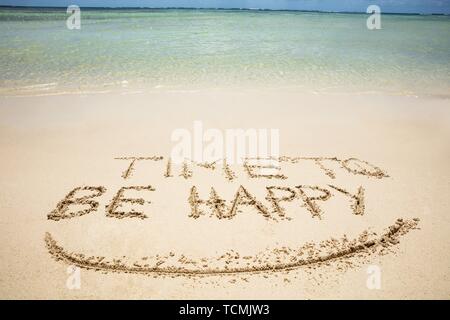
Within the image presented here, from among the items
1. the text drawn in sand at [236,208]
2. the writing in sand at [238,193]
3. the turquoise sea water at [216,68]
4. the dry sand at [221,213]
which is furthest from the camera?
the turquoise sea water at [216,68]

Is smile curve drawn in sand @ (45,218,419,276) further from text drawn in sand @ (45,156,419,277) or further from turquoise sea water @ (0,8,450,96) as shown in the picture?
turquoise sea water @ (0,8,450,96)

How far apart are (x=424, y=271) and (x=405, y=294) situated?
11.8 inches

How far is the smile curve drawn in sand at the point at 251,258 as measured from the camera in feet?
8.00

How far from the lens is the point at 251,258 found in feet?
8.38

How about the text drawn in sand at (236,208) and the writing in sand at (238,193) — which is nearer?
the text drawn in sand at (236,208)

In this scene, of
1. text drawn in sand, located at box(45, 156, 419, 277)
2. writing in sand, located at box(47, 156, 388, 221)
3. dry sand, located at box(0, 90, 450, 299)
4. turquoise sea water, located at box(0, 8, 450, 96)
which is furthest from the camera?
turquoise sea water, located at box(0, 8, 450, 96)

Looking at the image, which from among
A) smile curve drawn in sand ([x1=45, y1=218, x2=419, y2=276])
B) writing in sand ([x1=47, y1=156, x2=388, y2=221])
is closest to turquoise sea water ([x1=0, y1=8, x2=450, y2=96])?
writing in sand ([x1=47, y1=156, x2=388, y2=221])

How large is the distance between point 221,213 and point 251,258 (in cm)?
63

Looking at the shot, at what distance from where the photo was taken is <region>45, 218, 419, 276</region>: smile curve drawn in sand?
2.44 metres

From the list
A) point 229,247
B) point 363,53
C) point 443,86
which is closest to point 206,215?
point 229,247

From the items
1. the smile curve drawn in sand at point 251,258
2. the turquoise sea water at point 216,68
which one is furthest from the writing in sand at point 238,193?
the turquoise sea water at point 216,68

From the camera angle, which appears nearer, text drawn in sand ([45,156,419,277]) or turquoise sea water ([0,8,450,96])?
text drawn in sand ([45,156,419,277])

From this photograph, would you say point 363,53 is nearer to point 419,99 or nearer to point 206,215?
point 419,99

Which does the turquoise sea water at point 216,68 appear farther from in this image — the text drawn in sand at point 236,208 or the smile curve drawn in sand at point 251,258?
the smile curve drawn in sand at point 251,258
